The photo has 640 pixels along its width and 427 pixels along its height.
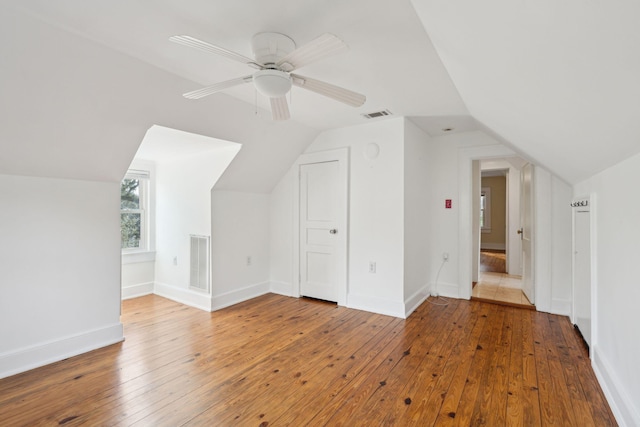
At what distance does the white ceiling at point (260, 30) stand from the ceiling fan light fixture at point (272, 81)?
0.26m

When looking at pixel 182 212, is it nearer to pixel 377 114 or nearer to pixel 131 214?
pixel 131 214

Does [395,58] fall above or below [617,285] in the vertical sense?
above

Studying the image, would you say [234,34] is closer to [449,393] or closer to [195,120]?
[195,120]

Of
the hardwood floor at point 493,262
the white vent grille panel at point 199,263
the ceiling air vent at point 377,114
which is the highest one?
the ceiling air vent at point 377,114

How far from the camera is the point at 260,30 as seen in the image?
5.87 ft

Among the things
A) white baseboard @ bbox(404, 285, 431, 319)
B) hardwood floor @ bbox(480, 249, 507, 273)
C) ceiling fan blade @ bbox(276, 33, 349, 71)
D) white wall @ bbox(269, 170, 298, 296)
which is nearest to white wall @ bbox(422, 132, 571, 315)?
white baseboard @ bbox(404, 285, 431, 319)

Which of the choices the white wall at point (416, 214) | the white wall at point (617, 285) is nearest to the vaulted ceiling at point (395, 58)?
the white wall at point (617, 285)

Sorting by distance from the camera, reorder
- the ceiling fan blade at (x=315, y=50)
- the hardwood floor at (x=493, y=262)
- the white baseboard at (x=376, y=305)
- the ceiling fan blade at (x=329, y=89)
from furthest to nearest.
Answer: the hardwood floor at (x=493, y=262) → the white baseboard at (x=376, y=305) → the ceiling fan blade at (x=329, y=89) → the ceiling fan blade at (x=315, y=50)

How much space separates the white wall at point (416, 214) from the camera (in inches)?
141

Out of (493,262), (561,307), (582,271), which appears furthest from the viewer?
(493,262)

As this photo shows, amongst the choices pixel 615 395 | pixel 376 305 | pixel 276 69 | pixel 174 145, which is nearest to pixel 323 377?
pixel 376 305

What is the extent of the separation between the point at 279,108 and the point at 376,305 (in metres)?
2.60

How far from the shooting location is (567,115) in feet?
4.74

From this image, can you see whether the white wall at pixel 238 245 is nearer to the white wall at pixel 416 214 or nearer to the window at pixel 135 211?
the window at pixel 135 211
